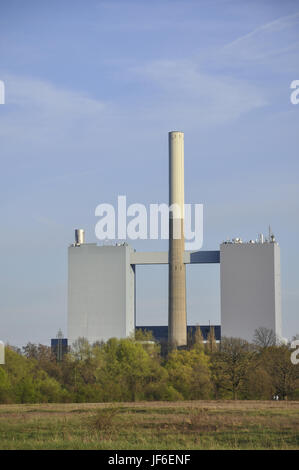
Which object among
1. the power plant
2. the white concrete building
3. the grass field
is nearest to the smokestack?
the power plant

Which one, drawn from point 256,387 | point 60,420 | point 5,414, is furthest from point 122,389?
point 60,420

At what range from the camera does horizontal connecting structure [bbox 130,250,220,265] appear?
79.2 metres

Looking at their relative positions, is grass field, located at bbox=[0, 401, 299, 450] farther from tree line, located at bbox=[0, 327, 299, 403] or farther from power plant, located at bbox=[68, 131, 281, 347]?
power plant, located at bbox=[68, 131, 281, 347]

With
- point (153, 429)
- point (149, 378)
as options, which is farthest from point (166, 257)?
point (153, 429)

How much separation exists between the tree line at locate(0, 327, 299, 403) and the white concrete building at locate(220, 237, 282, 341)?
2499 centimetres

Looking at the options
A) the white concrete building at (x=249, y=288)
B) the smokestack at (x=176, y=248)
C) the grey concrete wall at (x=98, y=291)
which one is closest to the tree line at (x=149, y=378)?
the smokestack at (x=176, y=248)

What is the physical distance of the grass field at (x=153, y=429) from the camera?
16594 millimetres

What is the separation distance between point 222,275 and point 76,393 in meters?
45.2

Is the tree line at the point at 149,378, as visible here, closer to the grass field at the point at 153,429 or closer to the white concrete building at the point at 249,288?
the grass field at the point at 153,429

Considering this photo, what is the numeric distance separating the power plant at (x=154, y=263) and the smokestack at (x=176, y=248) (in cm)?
40

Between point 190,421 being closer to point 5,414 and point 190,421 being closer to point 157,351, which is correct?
point 5,414

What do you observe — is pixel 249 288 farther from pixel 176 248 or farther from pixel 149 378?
pixel 149 378

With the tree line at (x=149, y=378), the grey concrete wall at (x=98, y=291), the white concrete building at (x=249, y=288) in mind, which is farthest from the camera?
the grey concrete wall at (x=98, y=291)

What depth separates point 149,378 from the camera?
45062 millimetres
